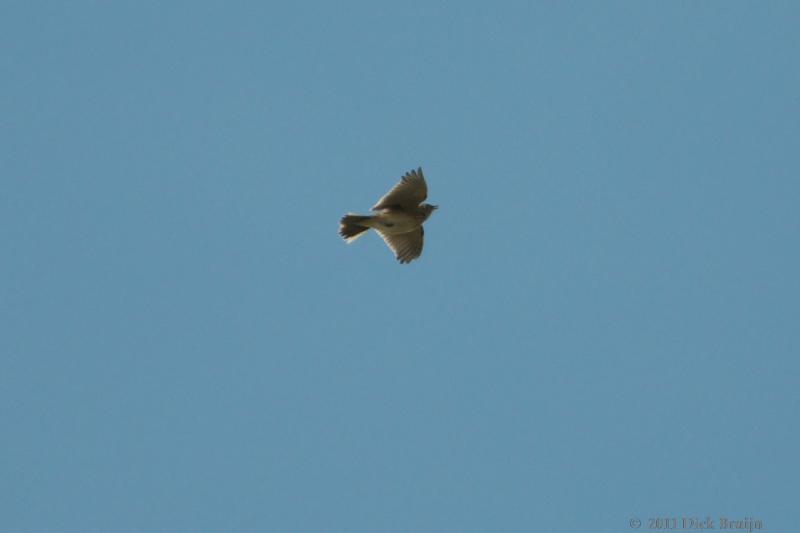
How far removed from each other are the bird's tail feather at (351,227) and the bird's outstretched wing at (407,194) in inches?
23.3

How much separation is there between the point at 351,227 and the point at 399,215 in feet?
3.82

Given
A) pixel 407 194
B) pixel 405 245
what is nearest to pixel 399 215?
pixel 407 194

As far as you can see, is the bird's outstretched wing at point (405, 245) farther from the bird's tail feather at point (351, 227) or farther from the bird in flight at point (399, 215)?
the bird's tail feather at point (351, 227)

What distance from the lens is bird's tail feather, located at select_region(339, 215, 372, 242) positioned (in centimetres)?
2519

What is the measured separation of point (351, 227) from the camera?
25.3 metres

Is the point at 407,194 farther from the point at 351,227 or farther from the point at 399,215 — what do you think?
the point at 351,227

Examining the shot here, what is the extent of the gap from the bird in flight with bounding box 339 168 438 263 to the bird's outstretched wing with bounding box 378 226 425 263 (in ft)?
0.25

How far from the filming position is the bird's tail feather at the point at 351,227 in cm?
2519

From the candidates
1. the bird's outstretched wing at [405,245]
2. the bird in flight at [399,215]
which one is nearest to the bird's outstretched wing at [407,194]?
the bird in flight at [399,215]

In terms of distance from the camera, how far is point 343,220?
2530cm

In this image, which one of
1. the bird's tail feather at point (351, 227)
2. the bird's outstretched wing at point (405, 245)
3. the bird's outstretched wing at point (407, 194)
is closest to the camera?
the bird's outstretched wing at point (407, 194)

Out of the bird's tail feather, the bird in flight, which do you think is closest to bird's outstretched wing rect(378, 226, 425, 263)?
the bird in flight

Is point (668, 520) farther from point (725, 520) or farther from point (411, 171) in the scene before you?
point (411, 171)

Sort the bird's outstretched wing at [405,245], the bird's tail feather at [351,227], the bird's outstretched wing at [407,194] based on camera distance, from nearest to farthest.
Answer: the bird's outstretched wing at [407,194] → the bird's tail feather at [351,227] → the bird's outstretched wing at [405,245]
